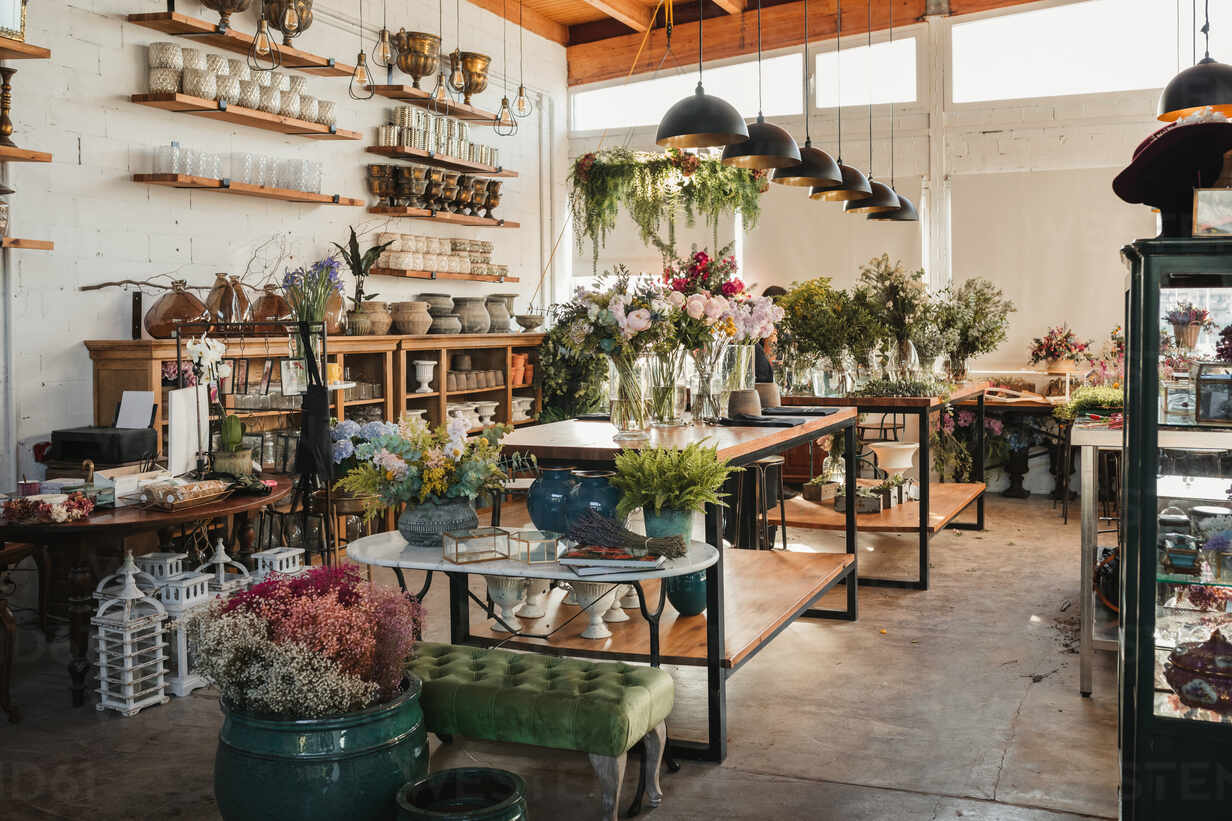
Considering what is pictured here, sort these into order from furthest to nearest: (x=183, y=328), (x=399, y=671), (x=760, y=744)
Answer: (x=183, y=328) → (x=760, y=744) → (x=399, y=671)

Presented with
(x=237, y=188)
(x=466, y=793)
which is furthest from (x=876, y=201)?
(x=466, y=793)

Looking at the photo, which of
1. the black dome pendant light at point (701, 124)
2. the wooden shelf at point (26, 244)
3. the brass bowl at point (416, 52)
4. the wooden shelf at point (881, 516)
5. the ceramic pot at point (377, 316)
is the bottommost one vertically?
the wooden shelf at point (881, 516)

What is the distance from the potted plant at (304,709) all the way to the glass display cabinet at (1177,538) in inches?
76.2

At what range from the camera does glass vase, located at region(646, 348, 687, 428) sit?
4.36 meters

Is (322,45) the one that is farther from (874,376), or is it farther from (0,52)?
(874,376)

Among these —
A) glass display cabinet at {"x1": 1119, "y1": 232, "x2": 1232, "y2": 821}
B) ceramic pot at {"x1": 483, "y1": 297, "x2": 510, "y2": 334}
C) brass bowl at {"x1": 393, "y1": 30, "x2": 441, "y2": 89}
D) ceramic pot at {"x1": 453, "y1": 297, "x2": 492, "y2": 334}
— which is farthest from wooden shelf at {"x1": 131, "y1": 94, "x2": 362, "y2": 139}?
glass display cabinet at {"x1": 1119, "y1": 232, "x2": 1232, "y2": 821}

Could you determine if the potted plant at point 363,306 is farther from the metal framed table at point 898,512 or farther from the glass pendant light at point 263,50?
the metal framed table at point 898,512

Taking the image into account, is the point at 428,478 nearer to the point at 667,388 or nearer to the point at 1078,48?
the point at 667,388

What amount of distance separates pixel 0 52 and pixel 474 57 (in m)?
4.14

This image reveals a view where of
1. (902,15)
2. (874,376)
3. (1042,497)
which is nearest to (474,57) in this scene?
(902,15)

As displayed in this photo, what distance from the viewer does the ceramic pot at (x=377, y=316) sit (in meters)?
7.07

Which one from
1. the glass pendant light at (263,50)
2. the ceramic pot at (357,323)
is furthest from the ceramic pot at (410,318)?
the glass pendant light at (263,50)

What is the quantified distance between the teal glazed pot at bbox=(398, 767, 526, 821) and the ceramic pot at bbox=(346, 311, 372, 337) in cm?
469

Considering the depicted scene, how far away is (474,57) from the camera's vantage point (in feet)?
28.1
